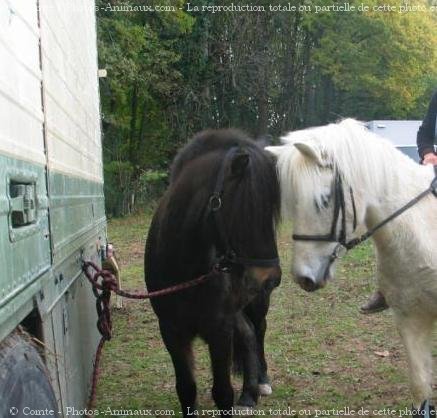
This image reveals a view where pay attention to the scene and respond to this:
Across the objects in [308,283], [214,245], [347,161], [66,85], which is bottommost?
[308,283]

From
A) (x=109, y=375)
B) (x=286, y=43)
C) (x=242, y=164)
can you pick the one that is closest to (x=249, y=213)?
(x=242, y=164)

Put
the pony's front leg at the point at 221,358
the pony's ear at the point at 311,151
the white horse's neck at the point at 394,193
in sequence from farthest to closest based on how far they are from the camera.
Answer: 1. the pony's front leg at the point at 221,358
2. the white horse's neck at the point at 394,193
3. the pony's ear at the point at 311,151

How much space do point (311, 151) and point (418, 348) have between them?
51.9 inches

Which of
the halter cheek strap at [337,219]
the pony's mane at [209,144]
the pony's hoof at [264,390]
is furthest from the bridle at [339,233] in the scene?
the pony's hoof at [264,390]

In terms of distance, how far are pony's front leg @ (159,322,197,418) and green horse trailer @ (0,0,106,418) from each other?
53cm

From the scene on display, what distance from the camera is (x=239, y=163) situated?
9.91ft

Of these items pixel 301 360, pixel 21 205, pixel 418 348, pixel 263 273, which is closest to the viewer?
pixel 21 205

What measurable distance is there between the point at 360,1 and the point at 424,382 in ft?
89.7

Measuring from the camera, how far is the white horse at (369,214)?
9.30 feet

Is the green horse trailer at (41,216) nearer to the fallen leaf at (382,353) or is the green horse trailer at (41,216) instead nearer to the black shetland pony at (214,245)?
the black shetland pony at (214,245)

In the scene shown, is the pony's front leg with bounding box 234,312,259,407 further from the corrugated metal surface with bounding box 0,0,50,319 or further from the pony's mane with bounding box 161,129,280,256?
the corrugated metal surface with bounding box 0,0,50,319

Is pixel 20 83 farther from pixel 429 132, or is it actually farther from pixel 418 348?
pixel 429 132

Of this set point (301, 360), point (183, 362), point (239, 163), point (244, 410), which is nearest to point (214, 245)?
point (239, 163)

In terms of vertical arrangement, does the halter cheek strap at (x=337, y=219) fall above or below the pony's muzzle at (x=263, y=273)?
above
